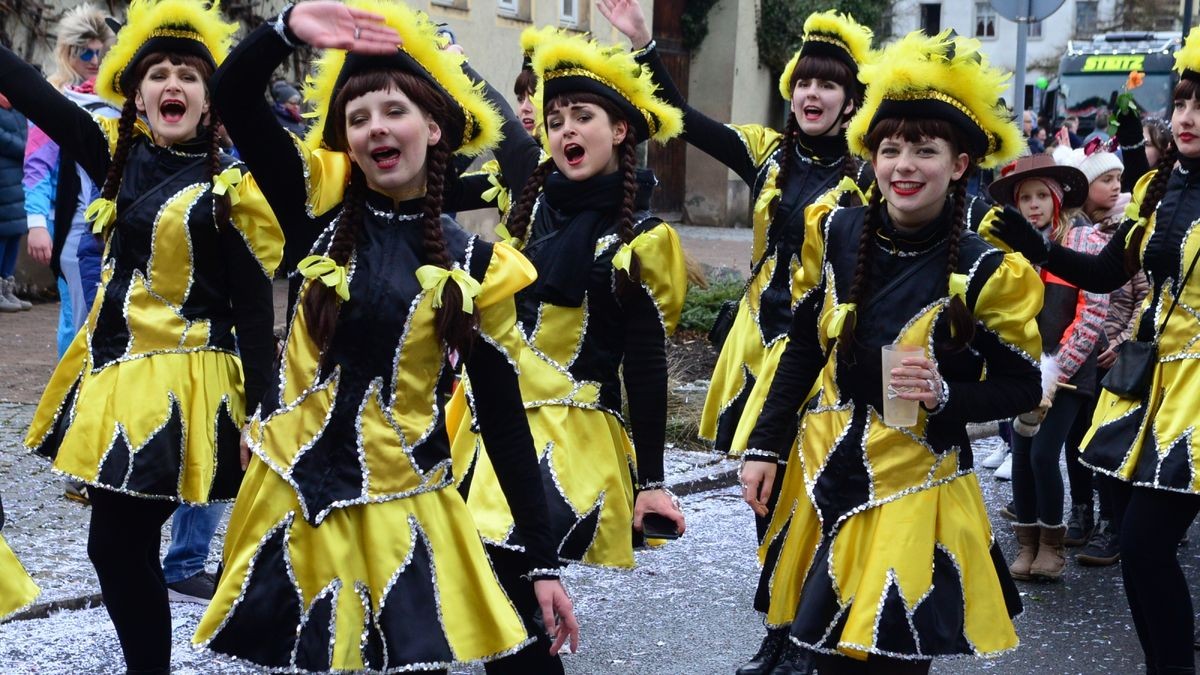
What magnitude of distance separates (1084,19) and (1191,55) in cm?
4929

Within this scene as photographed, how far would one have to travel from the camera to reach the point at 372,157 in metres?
3.18

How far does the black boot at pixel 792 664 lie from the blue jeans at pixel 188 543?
7.00 ft

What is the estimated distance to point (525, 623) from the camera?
3.82 m

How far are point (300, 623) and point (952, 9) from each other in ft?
169

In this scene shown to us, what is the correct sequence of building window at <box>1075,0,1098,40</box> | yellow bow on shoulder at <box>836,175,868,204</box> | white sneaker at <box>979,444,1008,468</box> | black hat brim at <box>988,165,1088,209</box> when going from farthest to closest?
building window at <box>1075,0,1098,40</box>
white sneaker at <box>979,444,1008,468</box>
black hat brim at <box>988,165,1088,209</box>
yellow bow on shoulder at <box>836,175,868,204</box>

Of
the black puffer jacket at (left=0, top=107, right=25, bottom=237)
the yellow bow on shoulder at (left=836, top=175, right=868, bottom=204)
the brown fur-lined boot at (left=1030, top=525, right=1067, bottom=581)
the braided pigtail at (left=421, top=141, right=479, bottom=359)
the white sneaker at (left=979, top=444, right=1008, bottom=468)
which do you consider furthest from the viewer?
the black puffer jacket at (left=0, top=107, right=25, bottom=237)

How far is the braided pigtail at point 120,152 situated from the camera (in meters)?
4.58

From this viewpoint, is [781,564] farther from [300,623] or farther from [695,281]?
[695,281]

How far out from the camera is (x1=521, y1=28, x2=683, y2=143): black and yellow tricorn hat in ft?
14.4

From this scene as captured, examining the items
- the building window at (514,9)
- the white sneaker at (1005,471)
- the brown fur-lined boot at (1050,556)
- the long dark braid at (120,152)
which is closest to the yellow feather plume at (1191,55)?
the brown fur-lined boot at (1050,556)

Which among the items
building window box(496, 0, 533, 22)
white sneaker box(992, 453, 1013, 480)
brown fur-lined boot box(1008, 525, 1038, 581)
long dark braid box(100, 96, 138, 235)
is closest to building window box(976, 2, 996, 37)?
building window box(496, 0, 533, 22)

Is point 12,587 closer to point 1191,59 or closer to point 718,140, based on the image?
point 718,140

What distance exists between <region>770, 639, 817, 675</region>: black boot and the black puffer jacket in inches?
285

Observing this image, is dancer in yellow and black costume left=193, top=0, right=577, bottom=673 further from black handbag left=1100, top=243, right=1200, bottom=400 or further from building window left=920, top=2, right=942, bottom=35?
building window left=920, top=2, right=942, bottom=35
